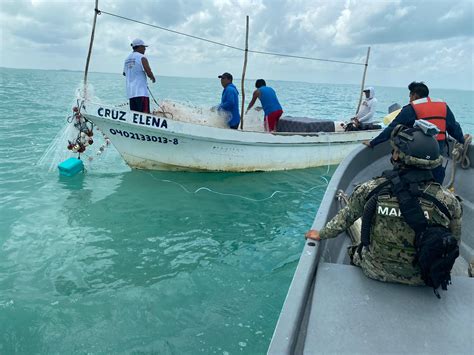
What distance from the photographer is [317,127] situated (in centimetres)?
973

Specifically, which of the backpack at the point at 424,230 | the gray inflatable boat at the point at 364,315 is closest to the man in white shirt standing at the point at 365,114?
the gray inflatable boat at the point at 364,315

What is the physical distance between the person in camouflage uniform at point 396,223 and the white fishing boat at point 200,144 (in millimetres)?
5895

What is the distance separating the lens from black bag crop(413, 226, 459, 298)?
2.17m

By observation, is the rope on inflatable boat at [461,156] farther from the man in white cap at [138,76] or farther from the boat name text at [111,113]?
the boat name text at [111,113]

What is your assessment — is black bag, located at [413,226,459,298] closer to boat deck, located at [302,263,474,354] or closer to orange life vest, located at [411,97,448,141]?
boat deck, located at [302,263,474,354]

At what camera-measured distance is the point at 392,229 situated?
2.41m

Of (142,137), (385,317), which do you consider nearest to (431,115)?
(385,317)

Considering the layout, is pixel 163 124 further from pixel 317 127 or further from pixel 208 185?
pixel 317 127

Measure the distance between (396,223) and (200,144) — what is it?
649cm

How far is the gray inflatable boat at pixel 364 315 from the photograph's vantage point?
83.3 inches

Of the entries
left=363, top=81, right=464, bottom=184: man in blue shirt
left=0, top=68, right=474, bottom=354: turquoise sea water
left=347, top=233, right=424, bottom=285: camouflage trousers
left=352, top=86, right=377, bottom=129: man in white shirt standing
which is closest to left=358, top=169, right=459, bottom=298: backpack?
left=347, top=233, right=424, bottom=285: camouflage trousers

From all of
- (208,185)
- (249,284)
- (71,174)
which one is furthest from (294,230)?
(71,174)

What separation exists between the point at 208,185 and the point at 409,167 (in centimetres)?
632

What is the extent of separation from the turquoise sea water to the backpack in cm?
195
